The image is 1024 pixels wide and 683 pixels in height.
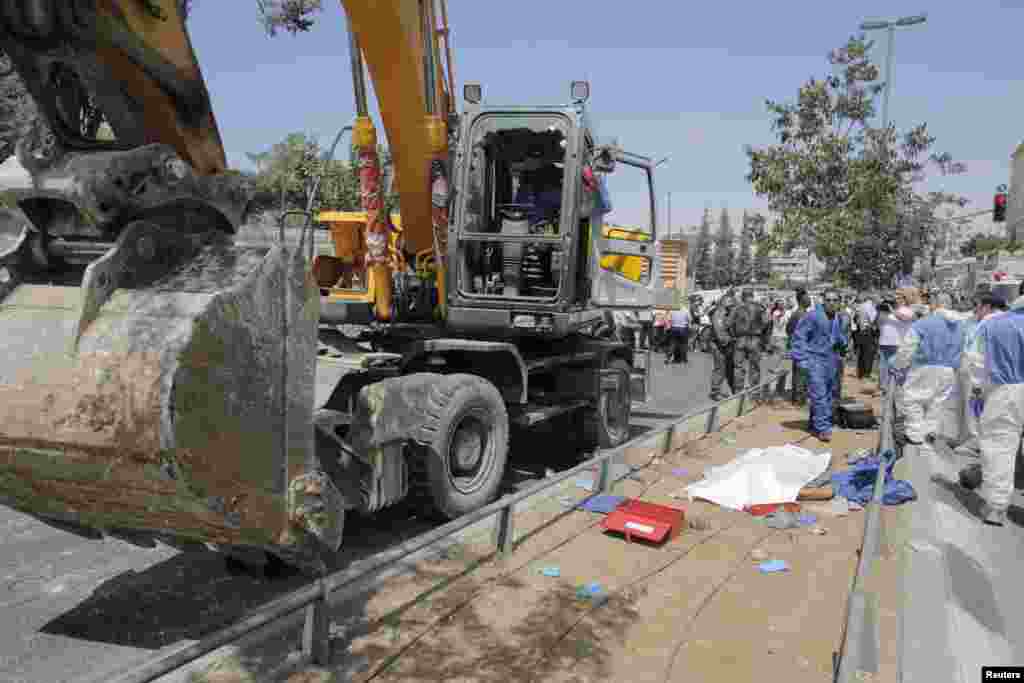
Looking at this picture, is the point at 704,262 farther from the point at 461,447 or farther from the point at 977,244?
the point at 461,447

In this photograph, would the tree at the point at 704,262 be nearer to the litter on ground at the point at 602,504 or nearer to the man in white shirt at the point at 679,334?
the man in white shirt at the point at 679,334

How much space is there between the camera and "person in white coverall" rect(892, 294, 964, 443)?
25.9 ft

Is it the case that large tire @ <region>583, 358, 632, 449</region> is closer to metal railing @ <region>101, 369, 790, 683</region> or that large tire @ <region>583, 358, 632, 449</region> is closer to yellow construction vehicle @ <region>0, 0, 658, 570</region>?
metal railing @ <region>101, 369, 790, 683</region>

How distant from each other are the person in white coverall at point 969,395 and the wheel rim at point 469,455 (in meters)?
4.39

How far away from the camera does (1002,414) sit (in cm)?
625

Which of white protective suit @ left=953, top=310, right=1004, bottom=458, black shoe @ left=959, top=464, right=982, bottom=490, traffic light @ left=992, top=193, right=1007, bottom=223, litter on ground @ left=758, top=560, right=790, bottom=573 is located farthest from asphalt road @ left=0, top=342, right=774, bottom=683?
traffic light @ left=992, top=193, right=1007, bottom=223

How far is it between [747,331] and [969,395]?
4.85m

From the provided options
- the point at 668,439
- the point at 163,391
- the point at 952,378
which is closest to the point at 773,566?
the point at 668,439

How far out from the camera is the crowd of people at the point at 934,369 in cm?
625

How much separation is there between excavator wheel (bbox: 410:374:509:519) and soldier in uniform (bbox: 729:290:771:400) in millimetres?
7328

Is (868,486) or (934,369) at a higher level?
(934,369)

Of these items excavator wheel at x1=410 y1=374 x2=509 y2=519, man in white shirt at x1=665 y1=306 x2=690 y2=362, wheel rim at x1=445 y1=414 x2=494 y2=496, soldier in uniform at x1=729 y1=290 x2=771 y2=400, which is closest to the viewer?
excavator wheel at x1=410 y1=374 x2=509 y2=519

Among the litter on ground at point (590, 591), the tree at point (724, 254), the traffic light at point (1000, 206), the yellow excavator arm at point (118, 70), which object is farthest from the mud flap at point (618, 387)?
the tree at point (724, 254)

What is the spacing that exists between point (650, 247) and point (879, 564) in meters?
4.05
